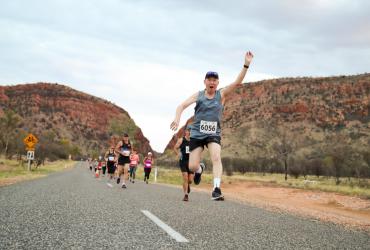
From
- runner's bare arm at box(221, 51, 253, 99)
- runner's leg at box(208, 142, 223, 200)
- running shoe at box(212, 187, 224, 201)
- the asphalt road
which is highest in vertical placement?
runner's bare arm at box(221, 51, 253, 99)

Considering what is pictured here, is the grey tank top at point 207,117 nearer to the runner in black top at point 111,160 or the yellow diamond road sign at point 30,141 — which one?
the runner in black top at point 111,160

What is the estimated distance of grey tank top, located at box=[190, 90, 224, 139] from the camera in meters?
7.02

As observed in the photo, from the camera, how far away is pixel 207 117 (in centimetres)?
707

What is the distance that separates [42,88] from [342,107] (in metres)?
105

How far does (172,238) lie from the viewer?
4.93 metres

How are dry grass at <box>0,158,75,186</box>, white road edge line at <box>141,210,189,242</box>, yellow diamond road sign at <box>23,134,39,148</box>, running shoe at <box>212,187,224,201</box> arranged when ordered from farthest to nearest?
1. yellow diamond road sign at <box>23,134,39,148</box>
2. dry grass at <box>0,158,75,186</box>
3. running shoe at <box>212,187,224,201</box>
4. white road edge line at <box>141,210,189,242</box>

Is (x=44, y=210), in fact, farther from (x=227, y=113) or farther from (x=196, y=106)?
(x=227, y=113)

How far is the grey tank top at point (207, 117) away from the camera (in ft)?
23.0

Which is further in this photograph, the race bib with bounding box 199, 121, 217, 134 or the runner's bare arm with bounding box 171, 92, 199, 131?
the runner's bare arm with bounding box 171, 92, 199, 131

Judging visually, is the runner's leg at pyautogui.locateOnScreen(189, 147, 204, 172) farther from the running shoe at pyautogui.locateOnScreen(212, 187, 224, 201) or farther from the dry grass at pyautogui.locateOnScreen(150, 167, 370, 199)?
the dry grass at pyautogui.locateOnScreen(150, 167, 370, 199)

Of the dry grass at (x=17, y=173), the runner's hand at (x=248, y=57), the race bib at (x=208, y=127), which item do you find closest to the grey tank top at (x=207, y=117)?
the race bib at (x=208, y=127)

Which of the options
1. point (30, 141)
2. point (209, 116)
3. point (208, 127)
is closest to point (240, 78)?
point (209, 116)

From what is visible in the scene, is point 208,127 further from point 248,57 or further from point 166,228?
point 166,228

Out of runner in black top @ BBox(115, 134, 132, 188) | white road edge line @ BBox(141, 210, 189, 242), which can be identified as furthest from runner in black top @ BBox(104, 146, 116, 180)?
white road edge line @ BBox(141, 210, 189, 242)
